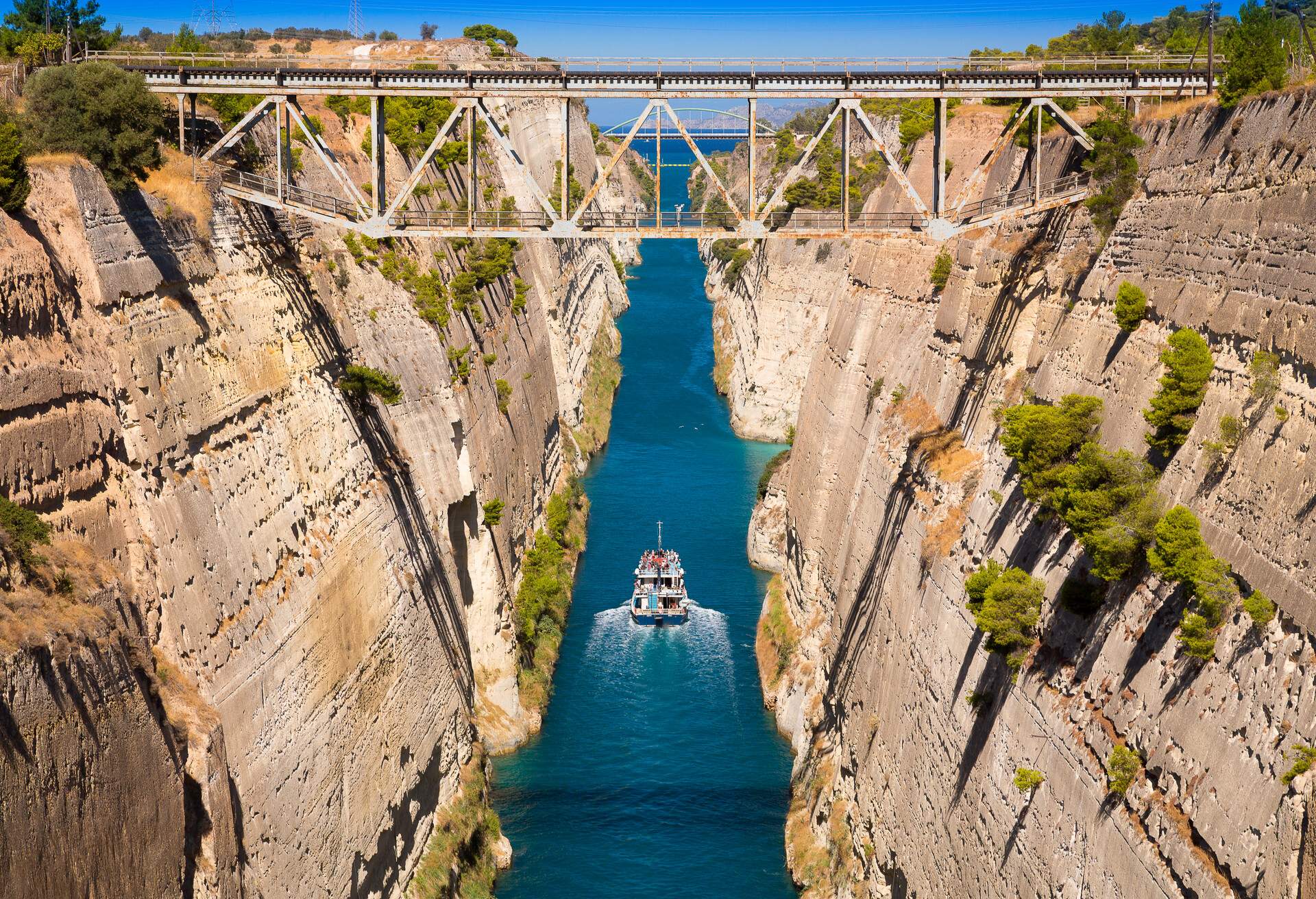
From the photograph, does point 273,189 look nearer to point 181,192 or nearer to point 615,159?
point 181,192

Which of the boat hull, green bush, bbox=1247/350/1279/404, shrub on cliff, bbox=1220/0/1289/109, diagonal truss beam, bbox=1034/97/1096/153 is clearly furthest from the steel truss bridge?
the boat hull

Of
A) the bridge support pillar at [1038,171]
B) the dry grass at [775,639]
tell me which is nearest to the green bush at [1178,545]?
the bridge support pillar at [1038,171]

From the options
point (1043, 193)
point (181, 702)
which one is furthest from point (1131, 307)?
point (181, 702)

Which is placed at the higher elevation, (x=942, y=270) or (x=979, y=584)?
(x=942, y=270)

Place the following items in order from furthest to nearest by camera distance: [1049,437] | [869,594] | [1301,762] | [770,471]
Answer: [770,471], [869,594], [1049,437], [1301,762]

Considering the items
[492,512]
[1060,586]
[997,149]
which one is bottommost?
[492,512]

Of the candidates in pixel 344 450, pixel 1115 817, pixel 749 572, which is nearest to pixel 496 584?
pixel 344 450

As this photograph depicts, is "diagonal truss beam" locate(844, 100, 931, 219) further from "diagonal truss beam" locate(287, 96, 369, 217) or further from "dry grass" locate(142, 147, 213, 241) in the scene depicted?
"dry grass" locate(142, 147, 213, 241)
